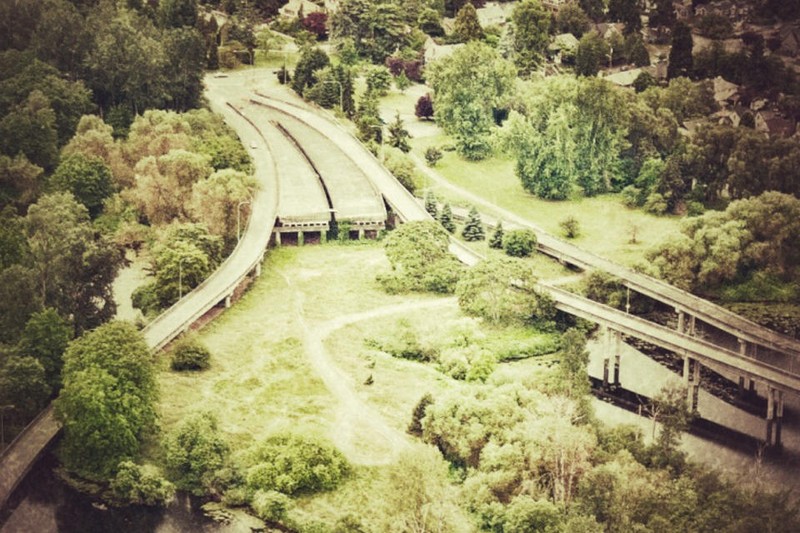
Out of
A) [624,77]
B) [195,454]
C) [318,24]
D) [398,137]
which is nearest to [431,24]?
[318,24]

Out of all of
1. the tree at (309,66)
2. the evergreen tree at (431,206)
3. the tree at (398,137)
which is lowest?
the evergreen tree at (431,206)

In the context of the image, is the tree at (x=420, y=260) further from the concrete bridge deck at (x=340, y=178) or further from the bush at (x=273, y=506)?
the bush at (x=273, y=506)

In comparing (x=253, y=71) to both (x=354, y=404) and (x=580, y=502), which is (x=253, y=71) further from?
(x=580, y=502)

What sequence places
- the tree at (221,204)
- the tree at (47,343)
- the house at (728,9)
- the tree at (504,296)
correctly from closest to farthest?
the tree at (47,343) → the tree at (504,296) → the tree at (221,204) → the house at (728,9)

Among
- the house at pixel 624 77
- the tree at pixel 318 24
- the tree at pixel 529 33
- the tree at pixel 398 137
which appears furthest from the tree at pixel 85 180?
the house at pixel 624 77

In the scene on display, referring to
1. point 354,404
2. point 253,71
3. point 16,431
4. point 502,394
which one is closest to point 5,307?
point 16,431

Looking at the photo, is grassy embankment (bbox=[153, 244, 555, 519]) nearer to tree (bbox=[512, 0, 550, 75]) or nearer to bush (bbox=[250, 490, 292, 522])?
bush (bbox=[250, 490, 292, 522])

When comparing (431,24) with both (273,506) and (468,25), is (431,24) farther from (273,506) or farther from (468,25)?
(273,506)
